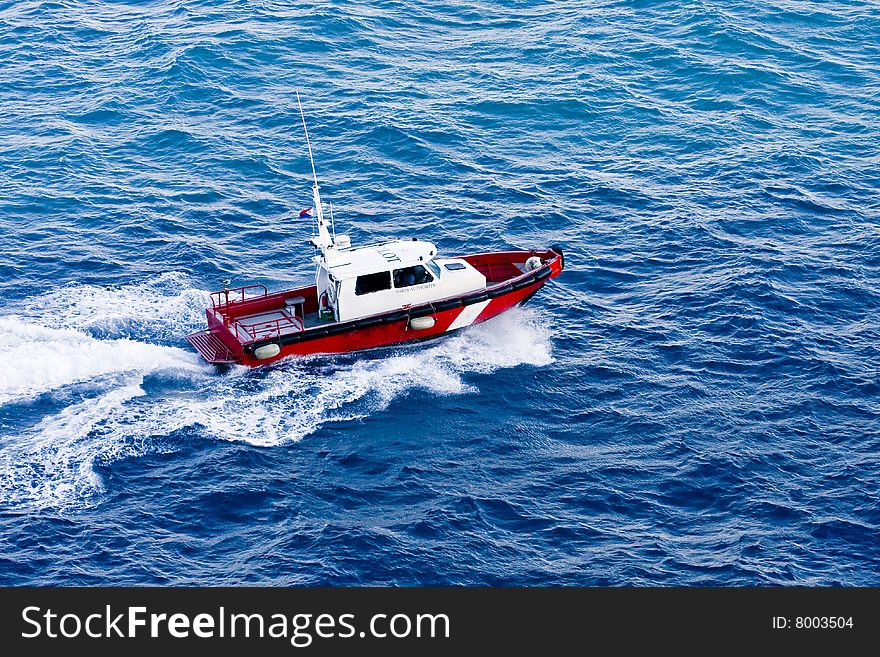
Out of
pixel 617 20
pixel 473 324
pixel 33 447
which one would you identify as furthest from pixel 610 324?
pixel 617 20

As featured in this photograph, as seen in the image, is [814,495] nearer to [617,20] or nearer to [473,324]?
[473,324]

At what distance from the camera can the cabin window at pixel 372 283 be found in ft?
120

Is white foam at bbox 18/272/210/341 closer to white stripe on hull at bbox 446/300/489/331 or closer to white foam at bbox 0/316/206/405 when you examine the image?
white foam at bbox 0/316/206/405

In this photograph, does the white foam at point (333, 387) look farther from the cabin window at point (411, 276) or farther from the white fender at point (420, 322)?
the cabin window at point (411, 276)

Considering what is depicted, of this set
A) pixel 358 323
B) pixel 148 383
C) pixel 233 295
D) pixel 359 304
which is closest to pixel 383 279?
pixel 359 304

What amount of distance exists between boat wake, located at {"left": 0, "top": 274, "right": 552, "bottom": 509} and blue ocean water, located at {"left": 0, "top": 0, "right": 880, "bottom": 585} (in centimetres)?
12

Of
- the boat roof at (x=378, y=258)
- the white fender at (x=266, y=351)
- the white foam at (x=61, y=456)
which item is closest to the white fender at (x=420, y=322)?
the boat roof at (x=378, y=258)

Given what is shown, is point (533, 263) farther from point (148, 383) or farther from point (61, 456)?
point (61, 456)

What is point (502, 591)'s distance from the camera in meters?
24.6

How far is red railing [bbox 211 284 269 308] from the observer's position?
1474 inches

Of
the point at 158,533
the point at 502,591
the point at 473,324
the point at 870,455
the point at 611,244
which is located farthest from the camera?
the point at 611,244

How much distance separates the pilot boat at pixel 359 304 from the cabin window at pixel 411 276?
0.11ft

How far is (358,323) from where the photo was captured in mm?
36312

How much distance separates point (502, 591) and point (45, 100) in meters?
39.2
